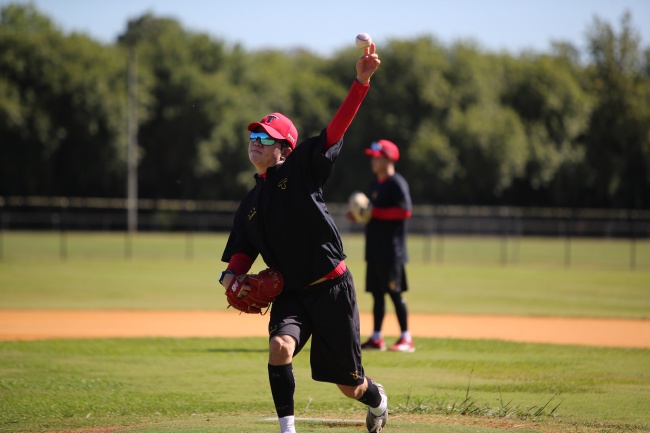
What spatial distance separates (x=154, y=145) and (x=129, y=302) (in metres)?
40.5

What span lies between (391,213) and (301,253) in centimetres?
498

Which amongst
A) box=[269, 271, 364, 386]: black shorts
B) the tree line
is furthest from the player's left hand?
the tree line

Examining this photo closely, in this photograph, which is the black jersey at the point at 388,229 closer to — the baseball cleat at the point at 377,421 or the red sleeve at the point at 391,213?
the red sleeve at the point at 391,213

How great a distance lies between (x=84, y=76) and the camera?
5375cm

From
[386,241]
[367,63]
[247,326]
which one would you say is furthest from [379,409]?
[247,326]

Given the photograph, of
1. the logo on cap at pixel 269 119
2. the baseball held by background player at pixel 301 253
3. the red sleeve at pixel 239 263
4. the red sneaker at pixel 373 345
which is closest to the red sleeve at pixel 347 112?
the baseball held by background player at pixel 301 253

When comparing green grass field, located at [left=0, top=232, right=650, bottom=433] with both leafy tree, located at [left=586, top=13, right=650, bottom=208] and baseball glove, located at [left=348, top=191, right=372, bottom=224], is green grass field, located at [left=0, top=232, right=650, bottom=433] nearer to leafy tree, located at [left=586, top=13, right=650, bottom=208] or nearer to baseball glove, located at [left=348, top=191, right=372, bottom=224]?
baseball glove, located at [left=348, top=191, right=372, bottom=224]

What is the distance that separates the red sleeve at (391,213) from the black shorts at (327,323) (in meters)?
4.75

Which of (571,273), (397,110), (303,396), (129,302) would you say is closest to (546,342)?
(303,396)

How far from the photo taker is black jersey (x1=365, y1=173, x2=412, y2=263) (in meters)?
10.3

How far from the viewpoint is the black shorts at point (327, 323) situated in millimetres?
5473

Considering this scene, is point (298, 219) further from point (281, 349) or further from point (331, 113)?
point (331, 113)

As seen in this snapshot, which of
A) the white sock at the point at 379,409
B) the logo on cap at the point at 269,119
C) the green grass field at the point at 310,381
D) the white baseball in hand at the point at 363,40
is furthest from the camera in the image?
the green grass field at the point at 310,381

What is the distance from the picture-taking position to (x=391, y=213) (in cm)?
1031
